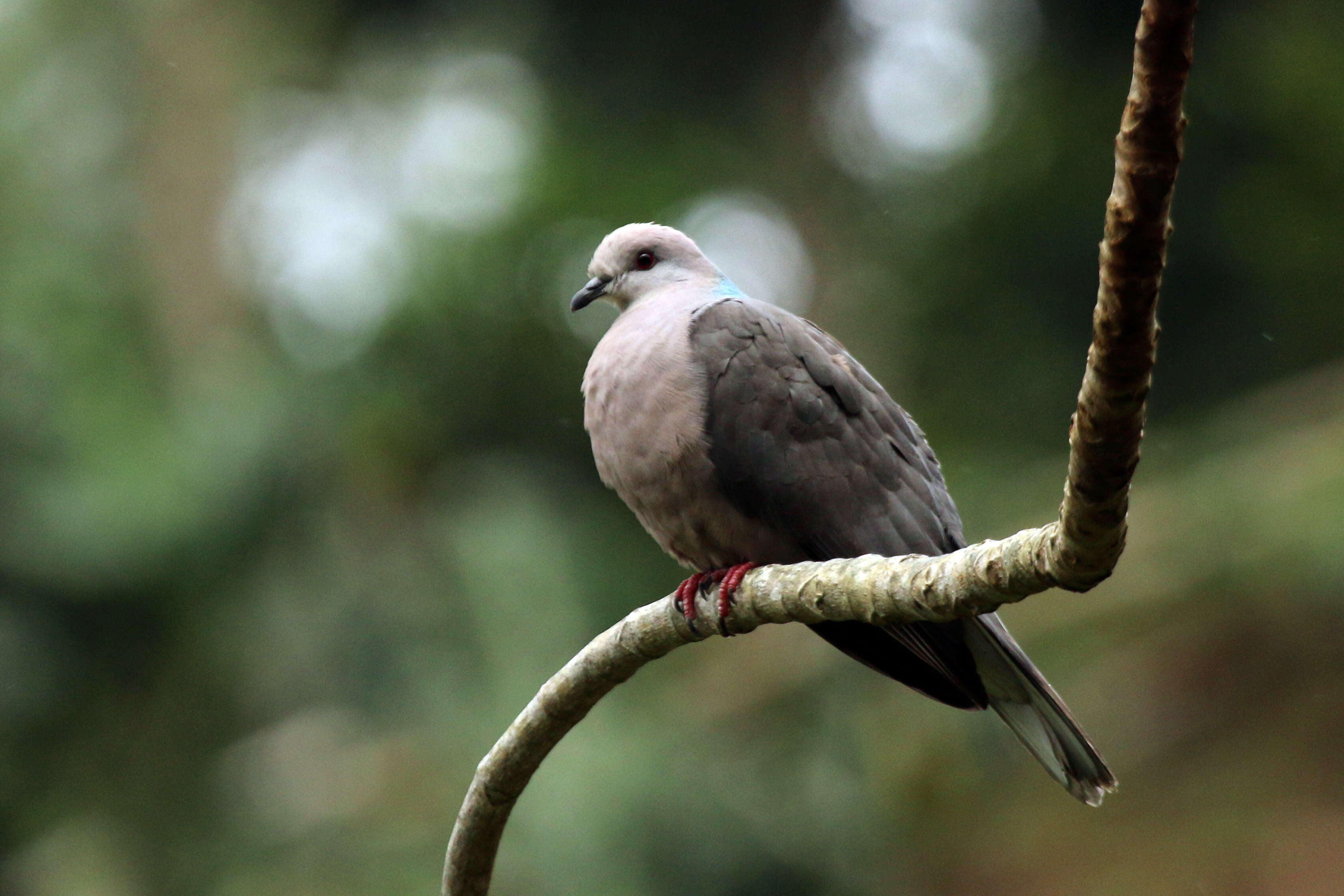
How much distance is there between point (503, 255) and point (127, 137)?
3066 mm

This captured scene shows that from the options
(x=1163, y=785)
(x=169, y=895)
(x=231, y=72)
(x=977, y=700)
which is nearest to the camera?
(x=977, y=700)

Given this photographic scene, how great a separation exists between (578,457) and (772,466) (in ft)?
17.9

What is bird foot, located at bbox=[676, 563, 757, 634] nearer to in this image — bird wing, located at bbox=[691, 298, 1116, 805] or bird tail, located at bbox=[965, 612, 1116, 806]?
bird wing, located at bbox=[691, 298, 1116, 805]

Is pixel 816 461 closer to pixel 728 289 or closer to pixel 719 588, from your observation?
pixel 719 588

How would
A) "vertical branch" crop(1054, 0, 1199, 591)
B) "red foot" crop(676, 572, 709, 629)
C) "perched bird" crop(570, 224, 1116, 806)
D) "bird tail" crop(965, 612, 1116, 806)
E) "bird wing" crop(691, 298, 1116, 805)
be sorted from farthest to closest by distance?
"perched bird" crop(570, 224, 1116, 806) < "bird wing" crop(691, 298, 1116, 805) < "bird tail" crop(965, 612, 1116, 806) < "red foot" crop(676, 572, 709, 629) < "vertical branch" crop(1054, 0, 1199, 591)

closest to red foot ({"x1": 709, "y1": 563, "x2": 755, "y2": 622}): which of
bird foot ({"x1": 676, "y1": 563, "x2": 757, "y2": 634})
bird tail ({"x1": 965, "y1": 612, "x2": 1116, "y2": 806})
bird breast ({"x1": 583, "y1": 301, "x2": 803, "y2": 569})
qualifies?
bird foot ({"x1": 676, "y1": 563, "x2": 757, "y2": 634})

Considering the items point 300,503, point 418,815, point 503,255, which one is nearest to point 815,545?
point 418,815

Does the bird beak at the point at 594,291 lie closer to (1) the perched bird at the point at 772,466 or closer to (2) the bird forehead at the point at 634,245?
(2) the bird forehead at the point at 634,245

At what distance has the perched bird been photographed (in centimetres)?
316

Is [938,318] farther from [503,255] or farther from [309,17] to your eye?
[309,17]

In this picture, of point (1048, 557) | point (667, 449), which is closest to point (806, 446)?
point (667, 449)

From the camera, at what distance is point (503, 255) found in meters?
8.30

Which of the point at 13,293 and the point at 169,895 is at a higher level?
the point at 13,293

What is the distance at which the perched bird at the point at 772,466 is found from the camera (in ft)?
10.4
